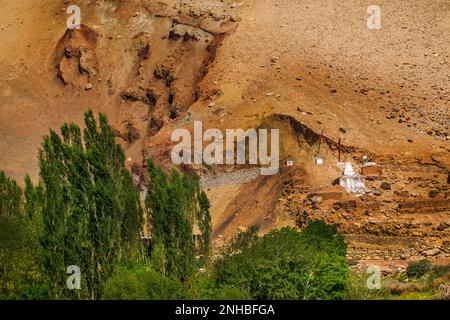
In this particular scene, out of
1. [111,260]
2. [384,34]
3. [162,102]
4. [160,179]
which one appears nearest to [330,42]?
[384,34]

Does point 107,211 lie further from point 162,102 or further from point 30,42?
point 30,42

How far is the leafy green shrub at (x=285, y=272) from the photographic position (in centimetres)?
4091

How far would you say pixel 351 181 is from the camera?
59.7 metres

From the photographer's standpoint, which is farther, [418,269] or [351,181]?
[351,181]

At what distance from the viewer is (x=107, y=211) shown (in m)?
42.3

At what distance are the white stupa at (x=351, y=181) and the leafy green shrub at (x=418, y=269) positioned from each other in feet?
29.2
